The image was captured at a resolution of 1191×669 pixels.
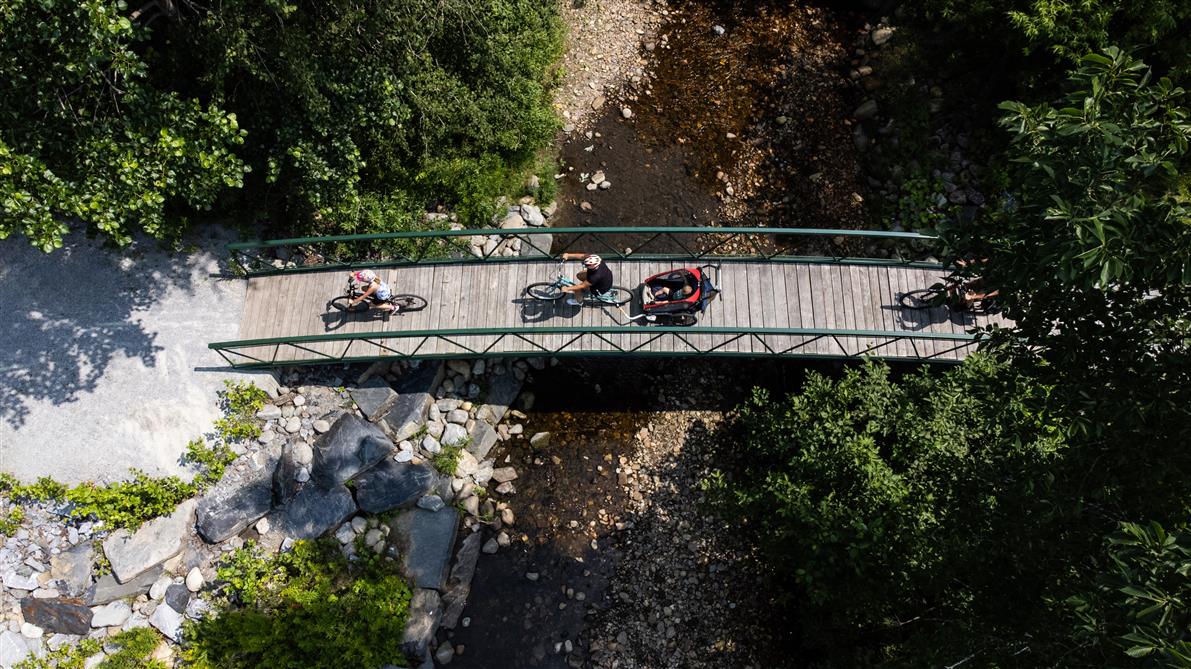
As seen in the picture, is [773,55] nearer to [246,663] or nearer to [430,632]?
[430,632]

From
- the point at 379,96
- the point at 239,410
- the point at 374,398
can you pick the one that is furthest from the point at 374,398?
the point at 379,96

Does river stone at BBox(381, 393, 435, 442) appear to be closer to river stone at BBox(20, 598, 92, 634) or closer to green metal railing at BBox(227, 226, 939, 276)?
green metal railing at BBox(227, 226, 939, 276)

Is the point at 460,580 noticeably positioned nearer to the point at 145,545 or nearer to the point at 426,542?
the point at 426,542

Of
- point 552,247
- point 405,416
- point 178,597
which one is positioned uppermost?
point 552,247

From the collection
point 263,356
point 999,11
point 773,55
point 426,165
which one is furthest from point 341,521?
point 999,11

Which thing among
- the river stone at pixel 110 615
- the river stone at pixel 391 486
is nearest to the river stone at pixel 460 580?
the river stone at pixel 391 486
